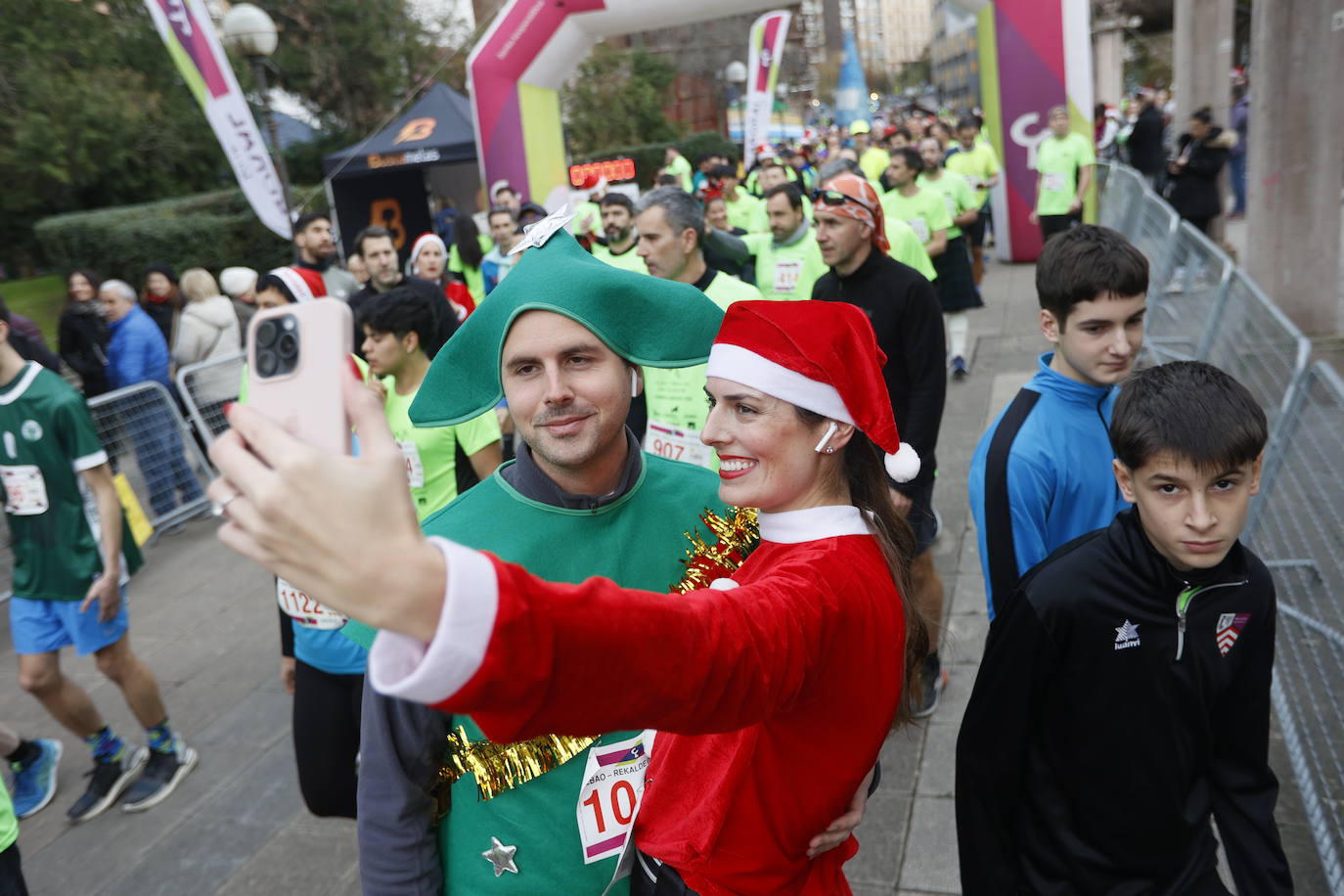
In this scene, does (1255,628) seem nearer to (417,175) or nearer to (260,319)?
(260,319)

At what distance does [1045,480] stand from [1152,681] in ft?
2.37

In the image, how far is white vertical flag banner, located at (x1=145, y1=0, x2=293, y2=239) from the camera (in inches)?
341

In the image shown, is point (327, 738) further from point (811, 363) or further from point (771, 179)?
point (771, 179)

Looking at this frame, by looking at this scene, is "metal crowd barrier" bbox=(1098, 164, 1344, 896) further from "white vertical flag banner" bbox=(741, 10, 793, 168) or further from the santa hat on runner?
"white vertical flag banner" bbox=(741, 10, 793, 168)

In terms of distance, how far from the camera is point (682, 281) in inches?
186

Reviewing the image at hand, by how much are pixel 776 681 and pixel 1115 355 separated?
1.90 m

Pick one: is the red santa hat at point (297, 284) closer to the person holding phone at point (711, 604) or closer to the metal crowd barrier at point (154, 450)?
the person holding phone at point (711, 604)

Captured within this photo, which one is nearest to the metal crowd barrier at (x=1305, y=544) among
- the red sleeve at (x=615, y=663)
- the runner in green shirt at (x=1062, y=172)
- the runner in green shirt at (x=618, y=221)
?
the red sleeve at (x=615, y=663)

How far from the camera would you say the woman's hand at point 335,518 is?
2.62ft

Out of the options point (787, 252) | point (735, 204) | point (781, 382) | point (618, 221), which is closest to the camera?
point (781, 382)

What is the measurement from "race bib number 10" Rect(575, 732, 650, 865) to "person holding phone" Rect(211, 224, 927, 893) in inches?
0.5

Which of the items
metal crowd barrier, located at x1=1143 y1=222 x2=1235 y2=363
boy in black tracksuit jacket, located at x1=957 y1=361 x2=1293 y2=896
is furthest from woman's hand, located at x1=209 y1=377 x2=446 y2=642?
metal crowd barrier, located at x1=1143 y1=222 x2=1235 y2=363

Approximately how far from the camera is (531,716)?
93 cm

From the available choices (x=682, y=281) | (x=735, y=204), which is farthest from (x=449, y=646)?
(x=735, y=204)
